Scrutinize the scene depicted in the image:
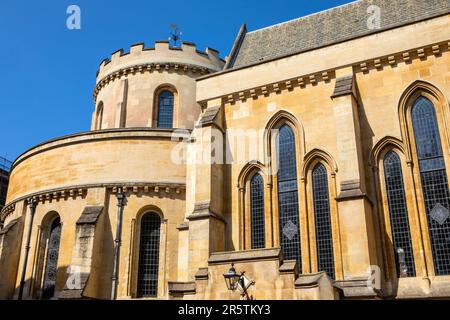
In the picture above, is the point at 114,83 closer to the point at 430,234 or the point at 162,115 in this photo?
the point at 162,115

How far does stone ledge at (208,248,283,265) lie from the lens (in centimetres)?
1423

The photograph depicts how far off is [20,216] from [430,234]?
1927 centimetres

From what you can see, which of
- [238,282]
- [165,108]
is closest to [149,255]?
[238,282]

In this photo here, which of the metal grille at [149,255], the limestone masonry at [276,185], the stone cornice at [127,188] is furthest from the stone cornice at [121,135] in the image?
the metal grille at [149,255]

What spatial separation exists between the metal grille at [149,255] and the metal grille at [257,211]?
5454mm

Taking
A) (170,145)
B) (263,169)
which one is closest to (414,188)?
(263,169)

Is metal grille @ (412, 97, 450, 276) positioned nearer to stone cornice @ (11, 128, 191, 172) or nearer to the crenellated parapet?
stone cornice @ (11, 128, 191, 172)

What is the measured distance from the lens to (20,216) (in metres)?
24.2

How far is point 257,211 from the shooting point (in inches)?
749

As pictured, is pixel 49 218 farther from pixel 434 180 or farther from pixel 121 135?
pixel 434 180

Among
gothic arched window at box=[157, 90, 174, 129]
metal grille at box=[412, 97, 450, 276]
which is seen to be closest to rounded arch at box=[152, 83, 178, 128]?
gothic arched window at box=[157, 90, 174, 129]

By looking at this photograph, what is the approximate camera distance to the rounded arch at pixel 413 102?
16750 mm

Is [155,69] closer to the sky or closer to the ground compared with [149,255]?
closer to the sky

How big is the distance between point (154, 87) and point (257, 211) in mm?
13907
